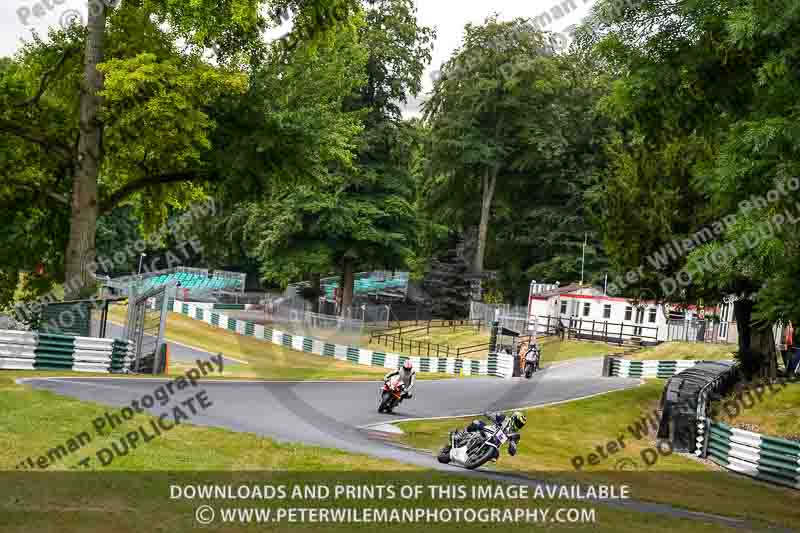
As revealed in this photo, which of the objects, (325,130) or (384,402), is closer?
(384,402)

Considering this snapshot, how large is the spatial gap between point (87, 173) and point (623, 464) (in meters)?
16.7

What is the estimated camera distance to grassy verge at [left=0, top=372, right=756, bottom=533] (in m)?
10.7

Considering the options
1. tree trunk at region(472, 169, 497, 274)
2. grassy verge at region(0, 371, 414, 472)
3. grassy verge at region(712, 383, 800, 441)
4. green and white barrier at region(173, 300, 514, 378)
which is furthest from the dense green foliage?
tree trunk at region(472, 169, 497, 274)

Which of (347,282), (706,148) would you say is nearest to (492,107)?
(347,282)

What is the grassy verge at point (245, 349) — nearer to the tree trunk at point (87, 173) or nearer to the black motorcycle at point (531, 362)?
the black motorcycle at point (531, 362)

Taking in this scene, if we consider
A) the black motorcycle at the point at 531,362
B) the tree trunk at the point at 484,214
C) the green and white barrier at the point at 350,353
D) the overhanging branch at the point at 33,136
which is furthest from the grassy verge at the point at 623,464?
the tree trunk at the point at 484,214

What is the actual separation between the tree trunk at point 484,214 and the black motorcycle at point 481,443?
5551 centimetres

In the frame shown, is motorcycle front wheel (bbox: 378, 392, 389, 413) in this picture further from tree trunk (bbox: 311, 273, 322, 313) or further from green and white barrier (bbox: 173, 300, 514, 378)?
tree trunk (bbox: 311, 273, 322, 313)


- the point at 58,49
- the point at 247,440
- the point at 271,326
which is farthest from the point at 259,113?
the point at 271,326

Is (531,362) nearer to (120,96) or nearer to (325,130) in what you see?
(325,130)

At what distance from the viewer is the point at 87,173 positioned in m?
27.6

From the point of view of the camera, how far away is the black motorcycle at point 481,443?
15.5m

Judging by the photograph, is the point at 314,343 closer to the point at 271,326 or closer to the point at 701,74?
the point at 271,326

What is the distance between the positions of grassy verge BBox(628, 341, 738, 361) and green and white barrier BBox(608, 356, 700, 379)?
7.72 feet
